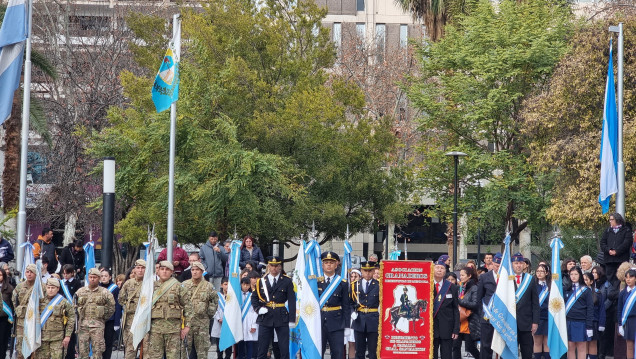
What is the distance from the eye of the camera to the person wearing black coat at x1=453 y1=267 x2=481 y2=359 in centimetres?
1630

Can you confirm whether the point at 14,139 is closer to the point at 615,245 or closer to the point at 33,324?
the point at 33,324

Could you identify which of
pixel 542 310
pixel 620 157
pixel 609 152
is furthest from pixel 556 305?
pixel 620 157

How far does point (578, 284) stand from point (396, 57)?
33996 millimetres

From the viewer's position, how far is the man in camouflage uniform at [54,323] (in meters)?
15.0

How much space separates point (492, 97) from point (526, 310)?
20061 mm

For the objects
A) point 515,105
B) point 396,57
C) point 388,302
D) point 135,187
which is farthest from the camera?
point 396,57

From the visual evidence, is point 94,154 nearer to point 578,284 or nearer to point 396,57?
point 578,284

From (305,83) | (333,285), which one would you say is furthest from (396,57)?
(333,285)

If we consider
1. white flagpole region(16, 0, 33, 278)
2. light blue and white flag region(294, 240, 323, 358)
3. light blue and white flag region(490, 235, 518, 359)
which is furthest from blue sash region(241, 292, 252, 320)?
white flagpole region(16, 0, 33, 278)

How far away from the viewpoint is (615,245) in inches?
718

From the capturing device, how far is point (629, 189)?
2761cm

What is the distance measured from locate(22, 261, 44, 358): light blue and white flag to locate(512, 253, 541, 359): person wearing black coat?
298 inches

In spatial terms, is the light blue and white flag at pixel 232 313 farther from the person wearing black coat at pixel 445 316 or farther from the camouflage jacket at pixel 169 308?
the person wearing black coat at pixel 445 316

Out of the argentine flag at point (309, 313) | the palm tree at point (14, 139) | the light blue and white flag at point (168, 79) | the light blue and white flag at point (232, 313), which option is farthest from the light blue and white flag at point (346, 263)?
the palm tree at point (14, 139)
